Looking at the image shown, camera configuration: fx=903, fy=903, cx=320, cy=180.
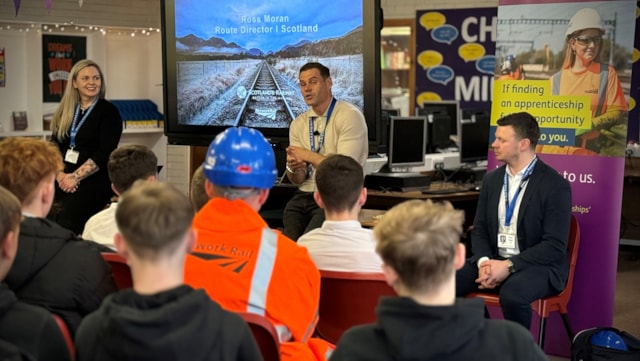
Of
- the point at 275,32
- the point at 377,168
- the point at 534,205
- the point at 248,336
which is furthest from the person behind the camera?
the point at 377,168

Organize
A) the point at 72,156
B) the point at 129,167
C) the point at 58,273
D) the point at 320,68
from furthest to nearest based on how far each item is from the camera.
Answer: the point at 72,156
the point at 320,68
the point at 129,167
the point at 58,273

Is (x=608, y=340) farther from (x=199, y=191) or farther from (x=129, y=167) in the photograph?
(x=129, y=167)

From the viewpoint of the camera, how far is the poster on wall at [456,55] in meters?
10.8

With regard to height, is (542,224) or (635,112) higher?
(635,112)

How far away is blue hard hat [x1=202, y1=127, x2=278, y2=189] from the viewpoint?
2.80m

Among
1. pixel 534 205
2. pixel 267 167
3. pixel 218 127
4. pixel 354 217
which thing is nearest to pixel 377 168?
pixel 218 127

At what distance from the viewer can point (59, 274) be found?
2588mm

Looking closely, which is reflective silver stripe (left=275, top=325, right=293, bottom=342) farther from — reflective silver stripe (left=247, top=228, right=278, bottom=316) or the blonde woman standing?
the blonde woman standing

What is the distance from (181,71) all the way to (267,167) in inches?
141

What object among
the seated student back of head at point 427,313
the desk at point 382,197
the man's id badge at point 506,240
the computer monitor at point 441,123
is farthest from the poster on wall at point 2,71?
the seated student back of head at point 427,313

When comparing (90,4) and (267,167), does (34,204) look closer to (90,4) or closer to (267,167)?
(267,167)

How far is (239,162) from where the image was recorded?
2.82 meters

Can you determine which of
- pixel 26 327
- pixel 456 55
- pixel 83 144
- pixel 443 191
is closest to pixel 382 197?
pixel 443 191

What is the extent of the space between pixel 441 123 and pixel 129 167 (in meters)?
5.43
